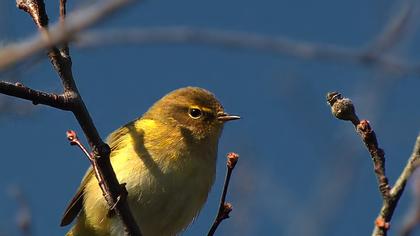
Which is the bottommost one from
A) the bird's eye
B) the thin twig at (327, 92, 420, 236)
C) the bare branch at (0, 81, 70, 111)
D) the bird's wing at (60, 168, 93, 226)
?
the thin twig at (327, 92, 420, 236)

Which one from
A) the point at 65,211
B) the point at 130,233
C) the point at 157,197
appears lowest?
the point at 130,233

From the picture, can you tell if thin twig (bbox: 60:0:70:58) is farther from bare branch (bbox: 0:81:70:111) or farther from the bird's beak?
the bird's beak

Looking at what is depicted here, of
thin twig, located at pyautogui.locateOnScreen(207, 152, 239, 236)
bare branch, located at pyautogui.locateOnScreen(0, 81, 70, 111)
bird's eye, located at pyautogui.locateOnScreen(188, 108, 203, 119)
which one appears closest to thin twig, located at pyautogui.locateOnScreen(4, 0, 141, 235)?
bare branch, located at pyautogui.locateOnScreen(0, 81, 70, 111)

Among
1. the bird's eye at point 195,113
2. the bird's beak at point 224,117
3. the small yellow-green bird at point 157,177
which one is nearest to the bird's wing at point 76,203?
the small yellow-green bird at point 157,177

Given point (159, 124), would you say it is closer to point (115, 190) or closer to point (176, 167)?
point (176, 167)

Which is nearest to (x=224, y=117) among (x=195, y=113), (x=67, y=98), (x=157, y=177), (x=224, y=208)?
(x=195, y=113)

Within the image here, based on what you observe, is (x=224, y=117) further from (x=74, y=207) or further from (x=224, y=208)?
(x=224, y=208)


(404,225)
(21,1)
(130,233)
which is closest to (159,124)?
(130,233)
